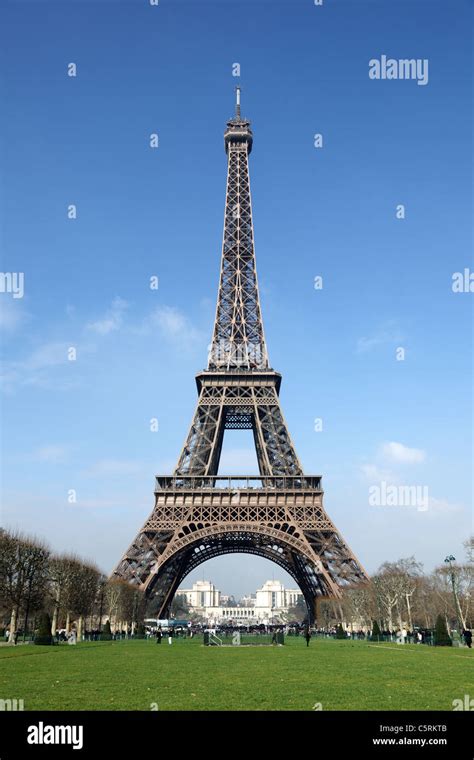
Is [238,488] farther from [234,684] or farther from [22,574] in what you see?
[234,684]

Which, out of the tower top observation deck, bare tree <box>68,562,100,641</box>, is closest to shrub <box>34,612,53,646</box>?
bare tree <box>68,562,100,641</box>

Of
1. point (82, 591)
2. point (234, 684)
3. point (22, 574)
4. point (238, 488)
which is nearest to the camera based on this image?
point (234, 684)

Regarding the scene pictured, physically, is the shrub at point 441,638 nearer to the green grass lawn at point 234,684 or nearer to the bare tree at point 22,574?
the green grass lawn at point 234,684

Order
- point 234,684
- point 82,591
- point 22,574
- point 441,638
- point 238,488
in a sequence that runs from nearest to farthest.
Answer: point 234,684, point 441,638, point 22,574, point 82,591, point 238,488

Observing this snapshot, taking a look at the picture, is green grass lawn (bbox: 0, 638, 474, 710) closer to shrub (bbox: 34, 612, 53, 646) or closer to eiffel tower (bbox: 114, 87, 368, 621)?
shrub (bbox: 34, 612, 53, 646)

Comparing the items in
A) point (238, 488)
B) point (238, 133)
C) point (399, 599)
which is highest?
point (238, 133)

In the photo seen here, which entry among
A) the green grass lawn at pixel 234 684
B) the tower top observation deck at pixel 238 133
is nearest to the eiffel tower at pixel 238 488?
the tower top observation deck at pixel 238 133

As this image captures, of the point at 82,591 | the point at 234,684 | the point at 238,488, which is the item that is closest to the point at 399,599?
the point at 238,488

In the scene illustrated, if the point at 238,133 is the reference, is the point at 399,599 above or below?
below
